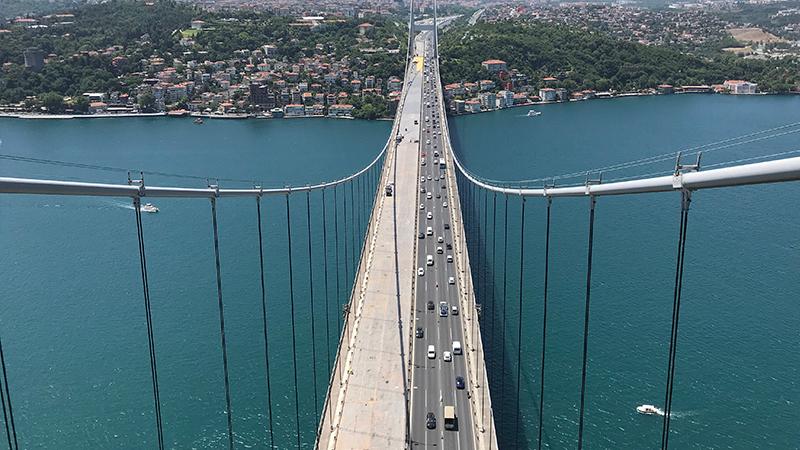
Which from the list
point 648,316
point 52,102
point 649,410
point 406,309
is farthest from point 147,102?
point 649,410

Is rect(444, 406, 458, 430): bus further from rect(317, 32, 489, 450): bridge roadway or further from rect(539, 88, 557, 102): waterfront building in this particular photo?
rect(539, 88, 557, 102): waterfront building

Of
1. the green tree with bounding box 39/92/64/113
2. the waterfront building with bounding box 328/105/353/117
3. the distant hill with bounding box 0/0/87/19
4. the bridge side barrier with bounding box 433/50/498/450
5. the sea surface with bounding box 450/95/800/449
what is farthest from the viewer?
the distant hill with bounding box 0/0/87/19

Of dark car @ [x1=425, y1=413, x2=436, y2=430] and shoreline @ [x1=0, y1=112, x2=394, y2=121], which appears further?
shoreline @ [x1=0, y1=112, x2=394, y2=121]

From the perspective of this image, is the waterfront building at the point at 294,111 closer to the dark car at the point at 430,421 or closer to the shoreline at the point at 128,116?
the shoreline at the point at 128,116

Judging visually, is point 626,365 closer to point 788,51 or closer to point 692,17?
point 788,51

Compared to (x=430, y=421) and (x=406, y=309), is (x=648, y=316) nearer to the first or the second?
(x=406, y=309)

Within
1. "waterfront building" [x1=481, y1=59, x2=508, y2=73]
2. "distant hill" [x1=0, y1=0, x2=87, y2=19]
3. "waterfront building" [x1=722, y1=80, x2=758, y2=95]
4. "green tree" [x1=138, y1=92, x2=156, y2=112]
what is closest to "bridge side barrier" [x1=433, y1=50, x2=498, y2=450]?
"green tree" [x1=138, y1=92, x2=156, y2=112]

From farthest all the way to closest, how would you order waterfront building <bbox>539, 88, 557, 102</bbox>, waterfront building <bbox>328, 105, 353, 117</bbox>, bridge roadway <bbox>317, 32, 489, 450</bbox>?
1. waterfront building <bbox>539, 88, 557, 102</bbox>
2. waterfront building <bbox>328, 105, 353, 117</bbox>
3. bridge roadway <bbox>317, 32, 489, 450</bbox>
